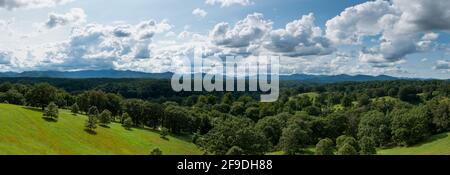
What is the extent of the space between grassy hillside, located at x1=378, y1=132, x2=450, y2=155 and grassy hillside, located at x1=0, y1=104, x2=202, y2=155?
47.7m

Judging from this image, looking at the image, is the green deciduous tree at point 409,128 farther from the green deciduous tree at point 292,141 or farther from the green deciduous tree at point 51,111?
the green deciduous tree at point 51,111

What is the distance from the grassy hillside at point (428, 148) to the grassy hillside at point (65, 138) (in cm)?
4775

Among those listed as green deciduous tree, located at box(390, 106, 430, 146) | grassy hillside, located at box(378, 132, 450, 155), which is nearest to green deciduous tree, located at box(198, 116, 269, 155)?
grassy hillside, located at box(378, 132, 450, 155)

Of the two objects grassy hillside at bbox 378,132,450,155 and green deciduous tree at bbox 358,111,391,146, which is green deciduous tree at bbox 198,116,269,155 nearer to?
grassy hillside at bbox 378,132,450,155

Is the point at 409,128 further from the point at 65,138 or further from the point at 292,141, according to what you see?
the point at 65,138

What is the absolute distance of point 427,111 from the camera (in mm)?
118750

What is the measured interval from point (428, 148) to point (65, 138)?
254 ft

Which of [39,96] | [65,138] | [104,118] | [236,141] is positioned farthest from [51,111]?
[236,141]

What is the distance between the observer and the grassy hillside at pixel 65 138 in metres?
69.3

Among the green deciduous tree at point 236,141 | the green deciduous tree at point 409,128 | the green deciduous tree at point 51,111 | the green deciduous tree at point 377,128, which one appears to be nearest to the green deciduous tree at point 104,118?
the green deciduous tree at point 51,111
